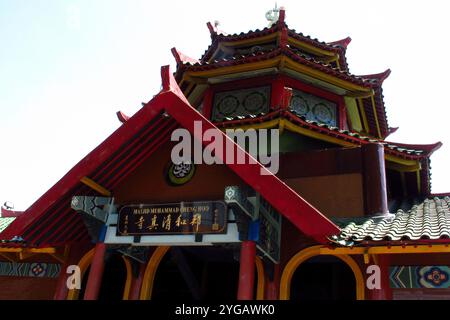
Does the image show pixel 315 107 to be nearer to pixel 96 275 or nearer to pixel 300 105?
pixel 300 105

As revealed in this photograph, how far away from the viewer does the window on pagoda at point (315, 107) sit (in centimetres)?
1220

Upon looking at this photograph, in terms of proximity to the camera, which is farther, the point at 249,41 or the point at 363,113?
the point at 363,113

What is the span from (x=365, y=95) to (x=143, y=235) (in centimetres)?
884

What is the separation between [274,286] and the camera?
7.72m

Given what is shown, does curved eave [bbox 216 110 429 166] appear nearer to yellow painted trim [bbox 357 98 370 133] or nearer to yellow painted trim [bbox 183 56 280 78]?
yellow painted trim [bbox 183 56 280 78]

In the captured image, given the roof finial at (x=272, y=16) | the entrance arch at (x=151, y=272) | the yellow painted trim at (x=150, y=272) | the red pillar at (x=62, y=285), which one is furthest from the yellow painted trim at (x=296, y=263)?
the roof finial at (x=272, y=16)

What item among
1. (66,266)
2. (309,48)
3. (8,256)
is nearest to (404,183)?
(309,48)

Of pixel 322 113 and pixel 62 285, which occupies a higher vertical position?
pixel 322 113

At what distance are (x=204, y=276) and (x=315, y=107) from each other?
6131 millimetres

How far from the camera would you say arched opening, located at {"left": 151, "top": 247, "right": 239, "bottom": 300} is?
959cm

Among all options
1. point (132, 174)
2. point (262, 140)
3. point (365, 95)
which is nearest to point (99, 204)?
point (132, 174)

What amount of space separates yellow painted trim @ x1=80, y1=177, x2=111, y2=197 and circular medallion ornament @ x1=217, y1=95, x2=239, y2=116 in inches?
218
